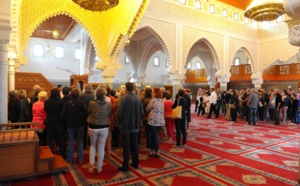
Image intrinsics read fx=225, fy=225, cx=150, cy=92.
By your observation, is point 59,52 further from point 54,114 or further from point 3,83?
point 54,114

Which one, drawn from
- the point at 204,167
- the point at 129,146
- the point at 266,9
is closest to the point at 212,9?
the point at 266,9

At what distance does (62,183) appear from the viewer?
3.31m

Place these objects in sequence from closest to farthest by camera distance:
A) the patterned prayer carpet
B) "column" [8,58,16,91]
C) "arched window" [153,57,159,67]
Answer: the patterned prayer carpet → "column" [8,58,16,91] → "arched window" [153,57,159,67]

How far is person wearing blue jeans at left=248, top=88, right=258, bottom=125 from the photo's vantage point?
337 inches

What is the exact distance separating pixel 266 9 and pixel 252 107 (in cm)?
436

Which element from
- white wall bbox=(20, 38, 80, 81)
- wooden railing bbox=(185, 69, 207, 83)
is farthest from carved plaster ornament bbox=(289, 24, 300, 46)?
wooden railing bbox=(185, 69, 207, 83)

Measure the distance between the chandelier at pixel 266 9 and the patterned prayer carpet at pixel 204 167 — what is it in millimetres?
5992

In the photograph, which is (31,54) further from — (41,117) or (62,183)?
(62,183)

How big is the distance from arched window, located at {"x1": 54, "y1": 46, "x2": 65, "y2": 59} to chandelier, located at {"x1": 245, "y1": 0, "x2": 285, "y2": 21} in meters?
13.6

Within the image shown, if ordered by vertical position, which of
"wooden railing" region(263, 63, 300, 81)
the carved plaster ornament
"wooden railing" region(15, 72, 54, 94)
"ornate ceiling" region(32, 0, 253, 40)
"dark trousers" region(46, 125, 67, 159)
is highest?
"ornate ceiling" region(32, 0, 253, 40)

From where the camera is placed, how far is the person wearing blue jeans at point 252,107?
8.55 metres

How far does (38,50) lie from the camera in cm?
1689

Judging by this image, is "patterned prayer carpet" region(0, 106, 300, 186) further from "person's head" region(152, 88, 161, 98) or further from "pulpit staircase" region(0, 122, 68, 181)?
"person's head" region(152, 88, 161, 98)

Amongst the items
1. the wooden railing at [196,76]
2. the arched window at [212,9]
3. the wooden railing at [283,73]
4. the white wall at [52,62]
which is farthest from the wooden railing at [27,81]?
the wooden railing at [196,76]
